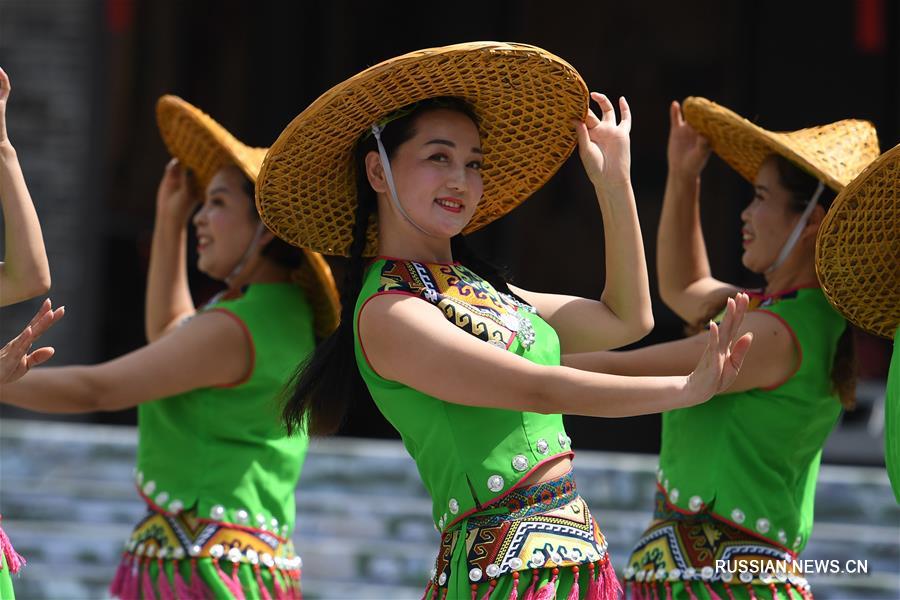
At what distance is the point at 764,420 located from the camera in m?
3.43

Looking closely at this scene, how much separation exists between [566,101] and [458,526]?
3.04 feet

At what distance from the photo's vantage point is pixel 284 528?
3.87 metres

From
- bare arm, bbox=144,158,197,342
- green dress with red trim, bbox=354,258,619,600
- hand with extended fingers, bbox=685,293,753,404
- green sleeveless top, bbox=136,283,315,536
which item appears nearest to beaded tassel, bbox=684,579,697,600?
green dress with red trim, bbox=354,258,619,600

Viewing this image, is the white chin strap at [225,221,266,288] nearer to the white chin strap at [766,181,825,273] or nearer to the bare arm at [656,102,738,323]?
the bare arm at [656,102,738,323]

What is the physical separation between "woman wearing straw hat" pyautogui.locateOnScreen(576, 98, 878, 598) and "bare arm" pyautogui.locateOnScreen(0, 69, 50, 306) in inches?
49.1

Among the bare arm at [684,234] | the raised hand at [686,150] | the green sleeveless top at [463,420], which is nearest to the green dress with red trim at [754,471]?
the bare arm at [684,234]

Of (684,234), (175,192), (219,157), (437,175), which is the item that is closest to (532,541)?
(437,175)

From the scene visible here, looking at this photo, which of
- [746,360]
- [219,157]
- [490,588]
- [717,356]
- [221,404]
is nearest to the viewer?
[717,356]

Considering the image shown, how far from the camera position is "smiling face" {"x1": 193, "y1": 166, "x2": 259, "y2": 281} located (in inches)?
158

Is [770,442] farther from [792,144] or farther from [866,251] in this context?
[792,144]

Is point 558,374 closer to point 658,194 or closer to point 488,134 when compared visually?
point 488,134

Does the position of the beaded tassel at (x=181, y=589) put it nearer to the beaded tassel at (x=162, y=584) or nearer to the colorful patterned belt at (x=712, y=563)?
the beaded tassel at (x=162, y=584)

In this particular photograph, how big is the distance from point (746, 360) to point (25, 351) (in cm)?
159

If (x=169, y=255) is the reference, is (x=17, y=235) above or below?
above
